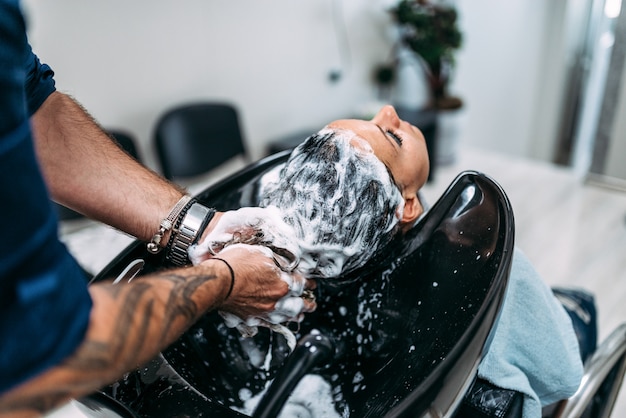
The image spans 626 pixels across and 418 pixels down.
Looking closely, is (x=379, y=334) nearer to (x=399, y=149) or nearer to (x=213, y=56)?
(x=399, y=149)

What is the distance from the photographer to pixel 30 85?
746mm

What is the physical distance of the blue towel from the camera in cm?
78

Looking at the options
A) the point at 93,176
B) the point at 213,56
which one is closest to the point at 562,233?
the point at 213,56

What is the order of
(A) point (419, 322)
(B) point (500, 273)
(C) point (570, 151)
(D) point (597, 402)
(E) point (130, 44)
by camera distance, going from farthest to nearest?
1. (C) point (570, 151)
2. (E) point (130, 44)
3. (D) point (597, 402)
4. (A) point (419, 322)
5. (B) point (500, 273)

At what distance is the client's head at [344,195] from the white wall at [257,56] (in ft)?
4.52

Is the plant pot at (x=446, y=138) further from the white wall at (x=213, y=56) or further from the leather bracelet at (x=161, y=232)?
the leather bracelet at (x=161, y=232)

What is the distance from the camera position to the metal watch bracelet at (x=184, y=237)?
2.55 ft

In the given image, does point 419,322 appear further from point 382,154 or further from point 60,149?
point 60,149

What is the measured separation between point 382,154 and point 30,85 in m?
0.52

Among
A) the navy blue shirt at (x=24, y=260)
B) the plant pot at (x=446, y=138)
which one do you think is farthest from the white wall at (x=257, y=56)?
the navy blue shirt at (x=24, y=260)

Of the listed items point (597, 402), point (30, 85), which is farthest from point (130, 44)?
point (597, 402)

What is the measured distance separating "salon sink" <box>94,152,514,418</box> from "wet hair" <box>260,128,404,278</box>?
6 cm

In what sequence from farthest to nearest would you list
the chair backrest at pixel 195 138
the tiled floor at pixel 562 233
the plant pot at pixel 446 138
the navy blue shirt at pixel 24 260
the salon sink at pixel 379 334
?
the plant pot at pixel 446 138
the chair backrest at pixel 195 138
the tiled floor at pixel 562 233
the salon sink at pixel 379 334
the navy blue shirt at pixel 24 260

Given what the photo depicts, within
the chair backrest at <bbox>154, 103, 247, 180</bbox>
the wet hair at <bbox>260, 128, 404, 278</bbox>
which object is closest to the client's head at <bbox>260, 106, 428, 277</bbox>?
the wet hair at <bbox>260, 128, 404, 278</bbox>
